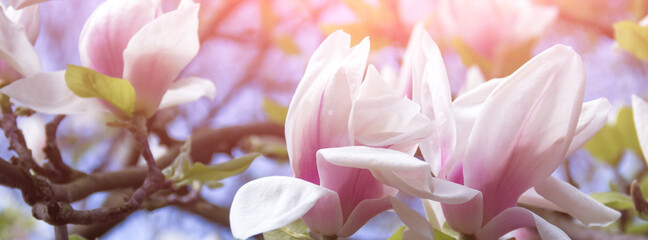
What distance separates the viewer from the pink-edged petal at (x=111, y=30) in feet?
1.57

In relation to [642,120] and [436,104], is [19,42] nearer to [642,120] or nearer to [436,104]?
[436,104]

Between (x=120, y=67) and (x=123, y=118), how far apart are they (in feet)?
0.18

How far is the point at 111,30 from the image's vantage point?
0.48m

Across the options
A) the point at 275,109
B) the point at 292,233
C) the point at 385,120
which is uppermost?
the point at 385,120

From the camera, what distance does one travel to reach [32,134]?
74cm

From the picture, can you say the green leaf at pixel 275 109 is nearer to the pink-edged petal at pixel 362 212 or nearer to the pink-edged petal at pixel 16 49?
the pink-edged petal at pixel 16 49

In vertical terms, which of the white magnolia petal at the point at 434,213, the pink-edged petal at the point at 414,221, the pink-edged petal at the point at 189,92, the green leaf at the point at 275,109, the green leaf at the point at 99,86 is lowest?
the green leaf at the point at 275,109

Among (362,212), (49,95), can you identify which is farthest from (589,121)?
(49,95)

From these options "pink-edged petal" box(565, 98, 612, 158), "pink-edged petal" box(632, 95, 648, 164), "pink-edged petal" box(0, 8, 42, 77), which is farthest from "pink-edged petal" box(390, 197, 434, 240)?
"pink-edged petal" box(0, 8, 42, 77)

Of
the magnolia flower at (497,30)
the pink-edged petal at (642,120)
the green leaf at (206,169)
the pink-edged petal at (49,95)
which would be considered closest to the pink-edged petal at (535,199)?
the pink-edged petal at (642,120)

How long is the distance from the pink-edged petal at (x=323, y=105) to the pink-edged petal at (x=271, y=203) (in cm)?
3

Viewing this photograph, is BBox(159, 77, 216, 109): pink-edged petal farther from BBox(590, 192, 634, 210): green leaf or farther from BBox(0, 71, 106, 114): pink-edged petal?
BBox(590, 192, 634, 210): green leaf

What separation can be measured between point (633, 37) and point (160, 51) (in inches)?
19.5

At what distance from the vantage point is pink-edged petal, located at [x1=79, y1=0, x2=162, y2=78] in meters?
0.48
